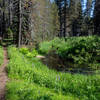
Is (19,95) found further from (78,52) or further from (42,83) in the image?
(78,52)

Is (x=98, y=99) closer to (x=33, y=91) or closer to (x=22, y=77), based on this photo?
(x=33, y=91)

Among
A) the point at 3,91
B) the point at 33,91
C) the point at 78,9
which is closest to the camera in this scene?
the point at 33,91

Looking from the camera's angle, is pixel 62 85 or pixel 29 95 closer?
pixel 29 95

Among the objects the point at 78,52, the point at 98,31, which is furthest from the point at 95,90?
the point at 98,31

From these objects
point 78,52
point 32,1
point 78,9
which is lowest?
point 78,52

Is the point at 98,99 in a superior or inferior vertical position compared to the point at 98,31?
inferior

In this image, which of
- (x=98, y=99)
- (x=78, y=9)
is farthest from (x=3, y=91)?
(x=78, y=9)

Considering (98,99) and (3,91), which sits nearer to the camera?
(98,99)

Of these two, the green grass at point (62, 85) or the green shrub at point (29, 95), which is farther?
the green grass at point (62, 85)

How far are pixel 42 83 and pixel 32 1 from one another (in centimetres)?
1155

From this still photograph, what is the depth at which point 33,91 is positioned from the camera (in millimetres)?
3750

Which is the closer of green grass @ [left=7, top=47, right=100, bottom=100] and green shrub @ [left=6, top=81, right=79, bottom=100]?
green shrub @ [left=6, top=81, right=79, bottom=100]

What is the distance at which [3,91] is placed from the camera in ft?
13.4

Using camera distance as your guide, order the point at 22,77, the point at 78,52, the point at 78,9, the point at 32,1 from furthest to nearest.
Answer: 1. the point at 78,9
2. the point at 32,1
3. the point at 78,52
4. the point at 22,77
